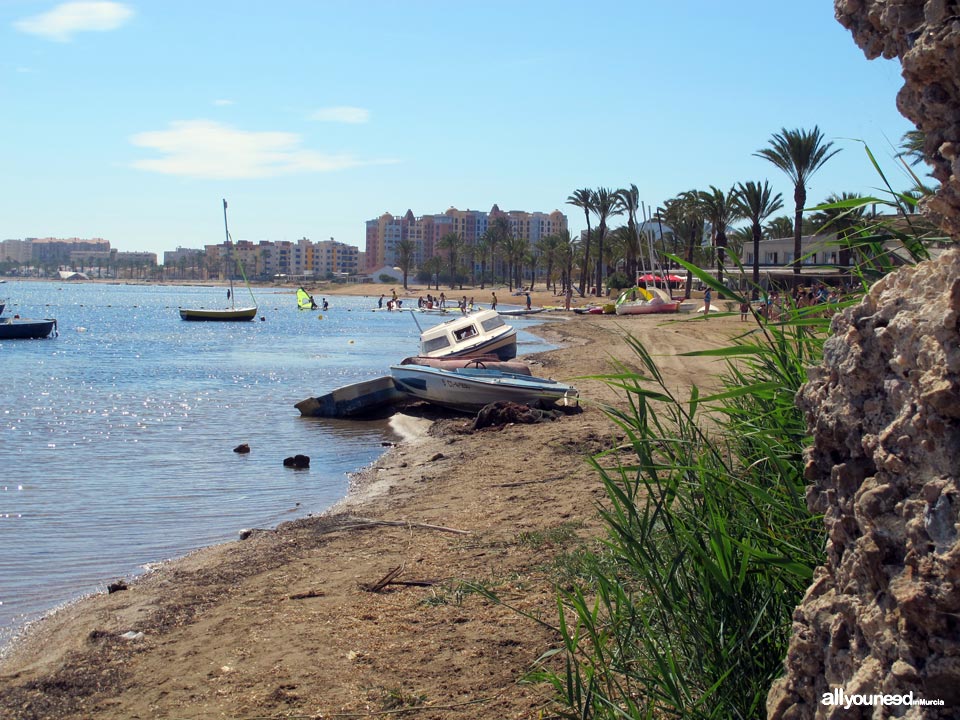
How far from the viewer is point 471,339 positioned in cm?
2903

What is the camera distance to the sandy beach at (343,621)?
5.32 meters

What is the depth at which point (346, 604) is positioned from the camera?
23.3 feet

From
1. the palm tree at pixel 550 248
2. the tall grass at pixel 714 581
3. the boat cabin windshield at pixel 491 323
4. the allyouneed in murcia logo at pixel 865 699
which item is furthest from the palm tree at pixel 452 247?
the allyouneed in murcia logo at pixel 865 699

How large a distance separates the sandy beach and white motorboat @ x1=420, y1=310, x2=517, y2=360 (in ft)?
53.6

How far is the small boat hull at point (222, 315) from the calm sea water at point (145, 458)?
33.4 m

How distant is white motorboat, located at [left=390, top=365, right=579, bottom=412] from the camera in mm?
19125

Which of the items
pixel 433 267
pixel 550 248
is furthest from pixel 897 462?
pixel 433 267

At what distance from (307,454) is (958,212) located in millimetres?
16472

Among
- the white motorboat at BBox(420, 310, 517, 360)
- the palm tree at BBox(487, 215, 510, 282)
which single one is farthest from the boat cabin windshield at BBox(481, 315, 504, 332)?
the palm tree at BBox(487, 215, 510, 282)

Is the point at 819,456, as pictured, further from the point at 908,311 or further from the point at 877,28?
the point at 877,28

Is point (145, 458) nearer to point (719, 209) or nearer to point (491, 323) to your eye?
point (491, 323)

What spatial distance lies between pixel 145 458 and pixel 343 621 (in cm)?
1231

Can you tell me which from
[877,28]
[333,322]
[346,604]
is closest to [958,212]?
[877,28]

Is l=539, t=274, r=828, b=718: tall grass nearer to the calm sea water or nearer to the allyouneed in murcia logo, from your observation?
the allyouneed in murcia logo
